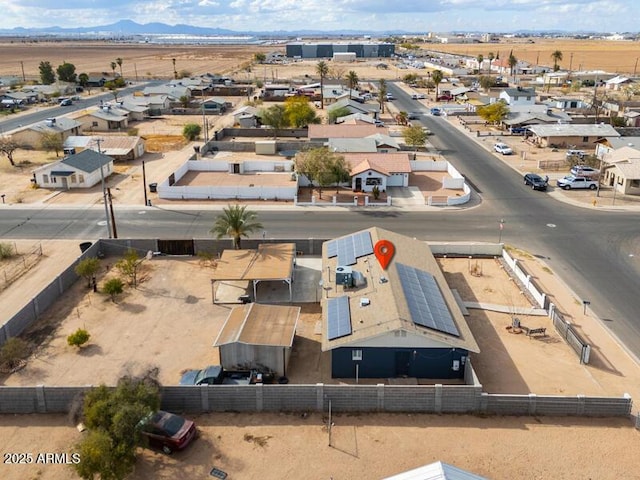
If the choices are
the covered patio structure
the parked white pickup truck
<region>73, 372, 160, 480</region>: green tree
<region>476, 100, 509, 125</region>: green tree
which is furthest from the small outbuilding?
<region>476, 100, 509, 125</region>: green tree

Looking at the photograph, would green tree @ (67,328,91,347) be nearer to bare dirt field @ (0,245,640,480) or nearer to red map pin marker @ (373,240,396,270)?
bare dirt field @ (0,245,640,480)

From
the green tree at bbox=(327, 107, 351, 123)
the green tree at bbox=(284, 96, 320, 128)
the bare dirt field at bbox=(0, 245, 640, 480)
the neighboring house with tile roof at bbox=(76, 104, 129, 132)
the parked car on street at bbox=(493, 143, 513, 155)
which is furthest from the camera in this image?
the green tree at bbox=(327, 107, 351, 123)

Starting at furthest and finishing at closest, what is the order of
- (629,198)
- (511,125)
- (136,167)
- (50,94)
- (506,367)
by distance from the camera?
1. (50,94)
2. (511,125)
3. (136,167)
4. (629,198)
5. (506,367)

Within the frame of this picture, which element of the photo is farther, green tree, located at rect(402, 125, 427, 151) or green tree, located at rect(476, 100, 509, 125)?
green tree, located at rect(476, 100, 509, 125)

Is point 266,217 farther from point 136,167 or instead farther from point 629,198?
point 629,198

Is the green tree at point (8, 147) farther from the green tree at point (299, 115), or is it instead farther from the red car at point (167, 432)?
the red car at point (167, 432)

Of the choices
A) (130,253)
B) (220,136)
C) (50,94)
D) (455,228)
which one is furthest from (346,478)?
(50,94)

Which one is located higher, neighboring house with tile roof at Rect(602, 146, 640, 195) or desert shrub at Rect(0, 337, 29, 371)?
neighboring house with tile roof at Rect(602, 146, 640, 195)
